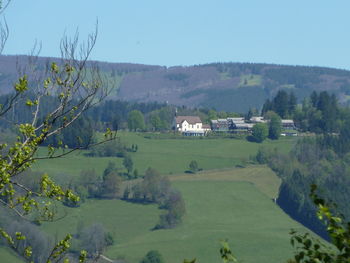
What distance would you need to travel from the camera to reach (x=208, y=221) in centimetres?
8725

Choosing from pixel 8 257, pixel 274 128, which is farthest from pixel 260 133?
pixel 8 257

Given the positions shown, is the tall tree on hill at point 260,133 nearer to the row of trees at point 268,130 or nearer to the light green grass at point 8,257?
the row of trees at point 268,130

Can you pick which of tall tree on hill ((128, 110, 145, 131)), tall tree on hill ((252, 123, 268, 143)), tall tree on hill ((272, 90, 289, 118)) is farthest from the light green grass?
tall tree on hill ((272, 90, 289, 118))

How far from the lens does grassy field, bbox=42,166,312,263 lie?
7231cm

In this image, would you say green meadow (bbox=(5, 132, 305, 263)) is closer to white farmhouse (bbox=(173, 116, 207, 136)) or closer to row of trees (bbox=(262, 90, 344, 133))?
row of trees (bbox=(262, 90, 344, 133))

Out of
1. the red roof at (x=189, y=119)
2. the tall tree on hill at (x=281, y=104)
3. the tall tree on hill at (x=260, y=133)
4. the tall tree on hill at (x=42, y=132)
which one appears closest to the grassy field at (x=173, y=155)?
the tall tree on hill at (x=260, y=133)

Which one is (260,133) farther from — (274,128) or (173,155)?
(173,155)

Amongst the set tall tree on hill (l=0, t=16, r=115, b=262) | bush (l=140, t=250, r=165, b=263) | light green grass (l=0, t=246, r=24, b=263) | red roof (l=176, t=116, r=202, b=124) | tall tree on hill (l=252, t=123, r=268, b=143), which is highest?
tall tree on hill (l=0, t=16, r=115, b=262)

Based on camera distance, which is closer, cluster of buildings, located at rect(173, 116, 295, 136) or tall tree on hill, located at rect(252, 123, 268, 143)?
tall tree on hill, located at rect(252, 123, 268, 143)

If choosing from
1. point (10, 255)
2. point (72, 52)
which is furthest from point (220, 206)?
point (72, 52)

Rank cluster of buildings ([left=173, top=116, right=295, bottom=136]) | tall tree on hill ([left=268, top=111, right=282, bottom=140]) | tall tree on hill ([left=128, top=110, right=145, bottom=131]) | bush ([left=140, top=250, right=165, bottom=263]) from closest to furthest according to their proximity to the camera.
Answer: bush ([left=140, top=250, right=165, bottom=263]) < tall tree on hill ([left=268, top=111, right=282, bottom=140]) < cluster of buildings ([left=173, top=116, right=295, bottom=136]) < tall tree on hill ([left=128, top=110, right=145, bottom=131])

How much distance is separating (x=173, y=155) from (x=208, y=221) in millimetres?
27901

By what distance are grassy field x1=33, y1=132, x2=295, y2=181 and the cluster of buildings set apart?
1143 cm

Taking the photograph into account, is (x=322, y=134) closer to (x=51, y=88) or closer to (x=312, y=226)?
(x=312, y=226)
